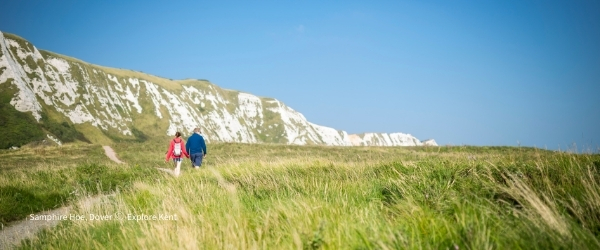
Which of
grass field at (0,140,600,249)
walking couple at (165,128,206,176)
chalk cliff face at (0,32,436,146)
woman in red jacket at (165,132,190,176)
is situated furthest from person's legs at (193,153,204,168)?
chalk cliff face at (0,32,436,146)

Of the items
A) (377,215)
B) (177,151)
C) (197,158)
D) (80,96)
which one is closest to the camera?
(377,215)

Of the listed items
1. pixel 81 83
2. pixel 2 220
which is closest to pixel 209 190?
pixel 2 220

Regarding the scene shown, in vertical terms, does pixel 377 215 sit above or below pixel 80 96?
below

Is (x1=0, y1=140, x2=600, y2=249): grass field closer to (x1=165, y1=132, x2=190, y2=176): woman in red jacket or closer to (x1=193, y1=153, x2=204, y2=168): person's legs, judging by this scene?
(x1=165, y1=132, x2=190, y2=176): woman in red jacket

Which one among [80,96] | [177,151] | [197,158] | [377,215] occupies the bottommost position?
[377,215]

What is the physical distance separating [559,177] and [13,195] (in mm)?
13890

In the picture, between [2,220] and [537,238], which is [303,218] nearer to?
[537,238]

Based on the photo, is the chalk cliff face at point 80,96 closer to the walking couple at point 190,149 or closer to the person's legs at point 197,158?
the walking couple at point 190,149

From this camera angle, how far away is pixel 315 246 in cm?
319

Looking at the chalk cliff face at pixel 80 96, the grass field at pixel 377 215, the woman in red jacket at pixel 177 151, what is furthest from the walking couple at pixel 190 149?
the chalk cliff face at pixel 80 96

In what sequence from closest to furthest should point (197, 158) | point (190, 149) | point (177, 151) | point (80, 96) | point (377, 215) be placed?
point (377, 215), point (177, 151), point (190, 149), point (197, 158), point (80, 96)

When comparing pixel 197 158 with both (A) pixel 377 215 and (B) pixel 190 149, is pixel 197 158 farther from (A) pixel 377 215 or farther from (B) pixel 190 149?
(A) pixel 377 215

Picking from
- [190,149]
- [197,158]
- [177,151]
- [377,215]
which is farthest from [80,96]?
[377,215]

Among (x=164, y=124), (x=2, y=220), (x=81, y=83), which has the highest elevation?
(x=81, y=83)
